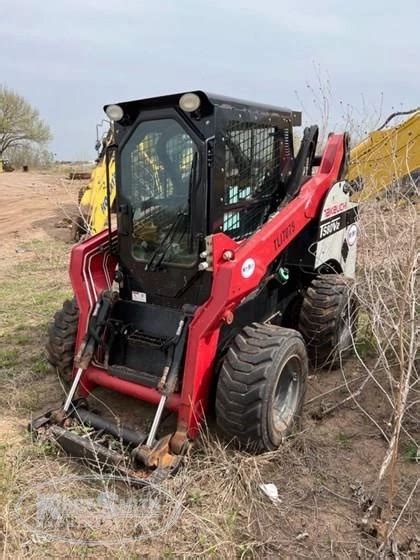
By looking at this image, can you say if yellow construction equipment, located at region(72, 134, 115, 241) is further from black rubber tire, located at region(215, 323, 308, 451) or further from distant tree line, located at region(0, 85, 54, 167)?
distant tree line, located at region(0, 85, 54, 167)

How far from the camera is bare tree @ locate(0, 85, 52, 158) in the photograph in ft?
142

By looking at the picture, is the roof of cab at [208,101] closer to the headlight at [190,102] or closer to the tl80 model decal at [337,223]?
the headlight at [190,102]

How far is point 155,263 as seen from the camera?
11.7 ft

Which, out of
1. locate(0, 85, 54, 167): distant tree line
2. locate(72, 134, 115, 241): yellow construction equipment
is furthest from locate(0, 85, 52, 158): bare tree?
locate(72, 134, 115, 241): yellow construction equipment

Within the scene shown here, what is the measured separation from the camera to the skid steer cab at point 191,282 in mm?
3152

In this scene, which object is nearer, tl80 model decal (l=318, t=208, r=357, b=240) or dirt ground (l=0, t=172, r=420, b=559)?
dirt ground (l=0, t=172, r=420, b=559)

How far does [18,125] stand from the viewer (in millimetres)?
43750

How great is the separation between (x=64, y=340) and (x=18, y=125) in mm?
44488

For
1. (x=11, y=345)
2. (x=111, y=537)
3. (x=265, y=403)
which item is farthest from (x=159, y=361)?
(x=11, y=345)

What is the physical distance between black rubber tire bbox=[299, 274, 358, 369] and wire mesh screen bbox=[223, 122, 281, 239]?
87 cm

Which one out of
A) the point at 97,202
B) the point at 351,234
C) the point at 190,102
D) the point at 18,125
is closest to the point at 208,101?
the point at 190,102

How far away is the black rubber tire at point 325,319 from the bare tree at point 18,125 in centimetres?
4371

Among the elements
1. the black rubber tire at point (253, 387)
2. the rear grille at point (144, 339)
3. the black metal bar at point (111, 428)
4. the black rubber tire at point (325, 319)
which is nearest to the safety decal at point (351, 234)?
the black rubber tire at point (325, 319)

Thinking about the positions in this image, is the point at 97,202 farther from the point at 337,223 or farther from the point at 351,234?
the point at 337,223
